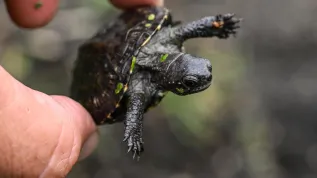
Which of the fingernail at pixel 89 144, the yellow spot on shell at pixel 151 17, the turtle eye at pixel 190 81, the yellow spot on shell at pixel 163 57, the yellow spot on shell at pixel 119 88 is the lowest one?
the fingernail at pixel 89 144

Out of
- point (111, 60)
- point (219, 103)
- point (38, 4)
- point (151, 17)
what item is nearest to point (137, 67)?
point (111, 60)

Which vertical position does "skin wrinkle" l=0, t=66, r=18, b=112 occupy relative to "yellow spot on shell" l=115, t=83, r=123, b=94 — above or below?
below

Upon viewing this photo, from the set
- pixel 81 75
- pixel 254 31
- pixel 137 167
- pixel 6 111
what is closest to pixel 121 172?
pixel 137 167

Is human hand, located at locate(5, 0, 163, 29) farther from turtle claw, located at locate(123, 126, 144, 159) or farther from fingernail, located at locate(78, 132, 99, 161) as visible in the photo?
turtle claw, located at locate(123, 126, 144, 159)

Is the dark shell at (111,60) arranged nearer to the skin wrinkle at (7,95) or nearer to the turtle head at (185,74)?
the turtle head at (185,74)

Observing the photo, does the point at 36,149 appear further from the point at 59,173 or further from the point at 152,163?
the point at 152,163

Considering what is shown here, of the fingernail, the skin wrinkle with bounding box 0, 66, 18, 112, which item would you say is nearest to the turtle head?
the fingernail

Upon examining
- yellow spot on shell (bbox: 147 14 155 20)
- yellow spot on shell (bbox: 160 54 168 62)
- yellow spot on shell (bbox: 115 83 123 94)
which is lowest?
yellow spot on shell (bbox: 115 83 123 94)

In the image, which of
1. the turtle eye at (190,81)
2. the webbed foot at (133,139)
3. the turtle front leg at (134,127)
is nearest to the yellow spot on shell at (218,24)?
the turtle eye at (190,81)
